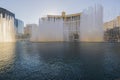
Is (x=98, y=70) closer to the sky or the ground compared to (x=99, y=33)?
closer to the ground

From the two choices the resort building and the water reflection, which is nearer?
the water reflection

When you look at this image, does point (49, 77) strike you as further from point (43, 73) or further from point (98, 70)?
point (98, 70)

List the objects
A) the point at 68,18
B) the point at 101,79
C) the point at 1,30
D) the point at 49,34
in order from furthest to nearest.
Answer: the point at 68,18, the point at 1,30, the point at 49,34, the point at 101,79

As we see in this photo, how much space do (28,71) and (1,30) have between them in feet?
366

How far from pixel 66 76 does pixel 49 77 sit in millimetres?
1616

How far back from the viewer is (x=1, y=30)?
12450cm

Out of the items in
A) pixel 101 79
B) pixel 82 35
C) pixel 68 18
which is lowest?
pixel 101 79

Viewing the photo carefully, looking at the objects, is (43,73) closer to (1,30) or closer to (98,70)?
(98,70)

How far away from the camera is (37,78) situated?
661 inches

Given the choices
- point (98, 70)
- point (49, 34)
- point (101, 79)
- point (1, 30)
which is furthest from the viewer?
point (1, 30)

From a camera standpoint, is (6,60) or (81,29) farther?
(81,29)

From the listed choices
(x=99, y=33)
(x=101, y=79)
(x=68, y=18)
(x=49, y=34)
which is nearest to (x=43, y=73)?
(x=101, y=79)

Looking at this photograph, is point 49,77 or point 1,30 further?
point 1,30

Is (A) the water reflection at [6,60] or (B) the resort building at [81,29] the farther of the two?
(B) the resort building at [81,29]
